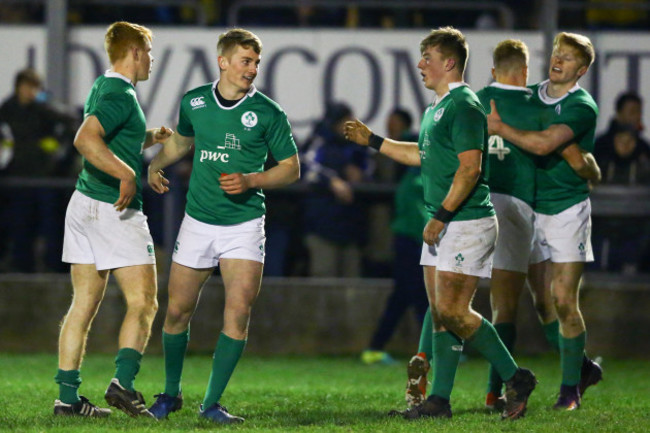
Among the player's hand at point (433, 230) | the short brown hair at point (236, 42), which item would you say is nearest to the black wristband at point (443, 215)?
the player's hand at point (433, 230)

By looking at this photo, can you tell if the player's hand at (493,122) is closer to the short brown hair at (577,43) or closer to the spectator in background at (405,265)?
the short brown hair at (577,43)

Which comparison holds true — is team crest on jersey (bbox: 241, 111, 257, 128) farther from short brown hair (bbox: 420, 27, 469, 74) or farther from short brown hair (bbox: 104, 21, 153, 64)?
short brown hair (bbox: 420, 27, 469, 74)

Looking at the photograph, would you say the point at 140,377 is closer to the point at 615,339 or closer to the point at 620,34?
the point at 615,339

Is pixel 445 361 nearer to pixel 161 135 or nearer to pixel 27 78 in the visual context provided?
pixel 161 135

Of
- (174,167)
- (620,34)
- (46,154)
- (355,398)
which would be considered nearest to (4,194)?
(46,154)

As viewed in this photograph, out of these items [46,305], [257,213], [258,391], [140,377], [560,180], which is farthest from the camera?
[46,305]

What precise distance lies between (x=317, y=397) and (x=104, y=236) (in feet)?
6.57

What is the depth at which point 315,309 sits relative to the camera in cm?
1210

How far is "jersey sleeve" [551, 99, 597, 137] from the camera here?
758 centimetres

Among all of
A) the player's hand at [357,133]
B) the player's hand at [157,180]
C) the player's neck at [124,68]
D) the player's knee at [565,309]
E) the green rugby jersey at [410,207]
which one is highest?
the player's neck at [124,68]

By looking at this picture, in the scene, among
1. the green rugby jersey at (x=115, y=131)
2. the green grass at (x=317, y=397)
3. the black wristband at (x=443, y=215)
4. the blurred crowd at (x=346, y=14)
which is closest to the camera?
the green grass at (x=317, y=397)

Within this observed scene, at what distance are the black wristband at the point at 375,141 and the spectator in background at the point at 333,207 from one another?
184 inches

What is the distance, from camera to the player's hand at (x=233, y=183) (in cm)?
677

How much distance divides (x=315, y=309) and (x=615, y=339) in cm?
283
